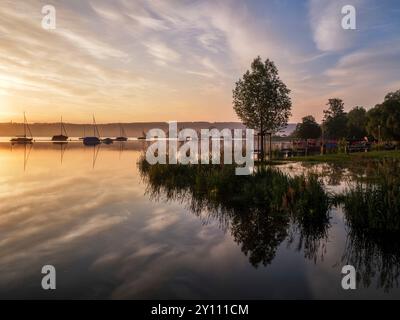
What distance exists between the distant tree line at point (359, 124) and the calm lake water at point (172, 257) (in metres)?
46.9

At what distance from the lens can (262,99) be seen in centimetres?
3438

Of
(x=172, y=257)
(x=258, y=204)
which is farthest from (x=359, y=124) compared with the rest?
(x=172, y=257)

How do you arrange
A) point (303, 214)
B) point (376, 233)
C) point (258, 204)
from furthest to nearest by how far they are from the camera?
1. point (258, 204)
2. point (303, 214)
3. point (376, 233)

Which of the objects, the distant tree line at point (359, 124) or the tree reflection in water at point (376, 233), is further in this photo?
the distant tree line at point (359, 124)

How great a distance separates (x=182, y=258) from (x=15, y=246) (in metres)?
5.78

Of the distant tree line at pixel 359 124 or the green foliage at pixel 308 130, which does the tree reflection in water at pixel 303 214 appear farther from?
the green foliage at pixel 308 130

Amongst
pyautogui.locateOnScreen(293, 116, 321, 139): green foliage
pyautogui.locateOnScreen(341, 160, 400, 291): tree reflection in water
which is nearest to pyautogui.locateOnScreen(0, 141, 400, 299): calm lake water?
pyautogui.locateOnScreen(341, 160, 400, 291): tree reflection in water

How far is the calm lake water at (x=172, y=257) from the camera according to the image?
7469 millimetres

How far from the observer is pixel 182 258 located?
375 inches

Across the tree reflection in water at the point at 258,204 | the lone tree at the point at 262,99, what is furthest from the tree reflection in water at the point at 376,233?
the lone tree at the point at 262,99

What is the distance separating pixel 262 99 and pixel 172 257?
27.5m

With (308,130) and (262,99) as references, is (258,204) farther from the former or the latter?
(308,130)
